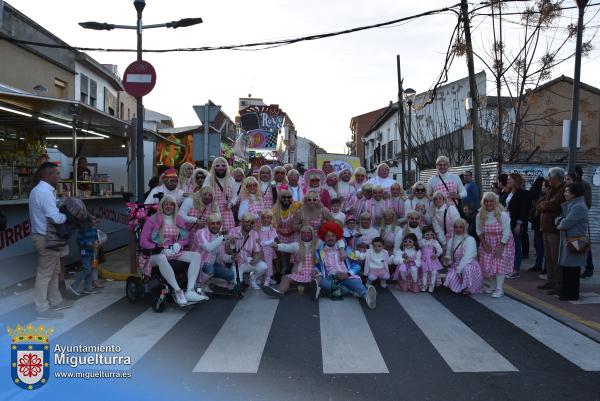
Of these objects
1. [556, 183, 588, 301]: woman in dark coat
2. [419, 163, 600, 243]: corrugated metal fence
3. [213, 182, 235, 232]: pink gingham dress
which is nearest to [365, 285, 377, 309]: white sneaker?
[213, 182, 235, 232]: pink gingham dress

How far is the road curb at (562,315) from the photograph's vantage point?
5530 millimetres

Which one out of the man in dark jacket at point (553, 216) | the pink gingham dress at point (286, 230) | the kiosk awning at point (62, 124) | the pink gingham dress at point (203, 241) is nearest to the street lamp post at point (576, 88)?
the man in dark jacket at point (553, 216)

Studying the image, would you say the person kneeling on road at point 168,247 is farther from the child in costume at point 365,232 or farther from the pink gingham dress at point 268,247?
the child in costume at point 365,232

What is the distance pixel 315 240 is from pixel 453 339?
269cm

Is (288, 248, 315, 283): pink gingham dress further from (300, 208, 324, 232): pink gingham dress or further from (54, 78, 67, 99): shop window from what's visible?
(54, 78, 67, 99): shop window

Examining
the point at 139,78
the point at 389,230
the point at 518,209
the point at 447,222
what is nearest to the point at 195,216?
the point at 389,230

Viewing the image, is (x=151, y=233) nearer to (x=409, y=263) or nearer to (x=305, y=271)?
(x=305, y=271)

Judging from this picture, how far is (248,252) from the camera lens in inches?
299

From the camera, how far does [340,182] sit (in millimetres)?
9719

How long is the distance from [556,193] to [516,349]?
141 inches

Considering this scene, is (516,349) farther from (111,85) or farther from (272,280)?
(111,85)

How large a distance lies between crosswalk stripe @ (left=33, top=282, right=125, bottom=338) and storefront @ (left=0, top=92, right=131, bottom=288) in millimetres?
1549

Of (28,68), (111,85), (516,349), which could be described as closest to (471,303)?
(516,349)

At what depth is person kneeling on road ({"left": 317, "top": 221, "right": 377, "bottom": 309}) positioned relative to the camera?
23.1ft
